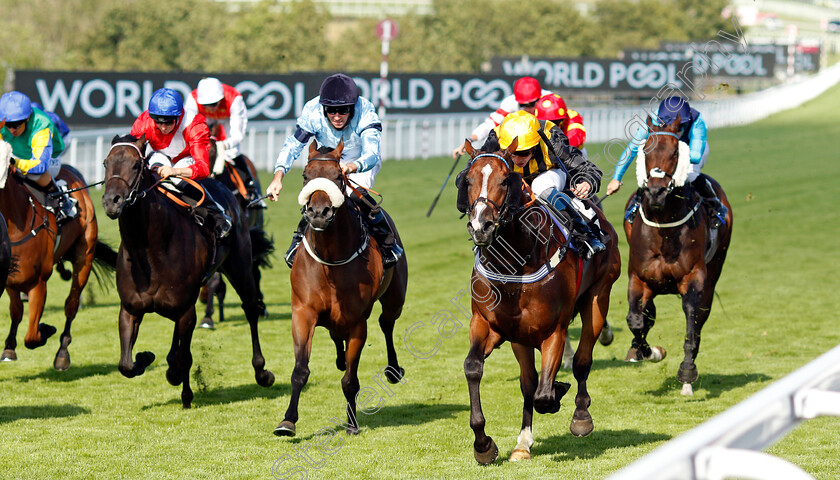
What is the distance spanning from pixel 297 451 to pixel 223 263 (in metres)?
2.50

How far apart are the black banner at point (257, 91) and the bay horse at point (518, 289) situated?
1753 centimetres

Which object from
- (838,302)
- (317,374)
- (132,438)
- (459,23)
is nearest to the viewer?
(132,438)

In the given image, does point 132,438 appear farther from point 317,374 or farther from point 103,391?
point 317,374

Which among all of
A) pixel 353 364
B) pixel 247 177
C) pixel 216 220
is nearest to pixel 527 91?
pixel 216 220

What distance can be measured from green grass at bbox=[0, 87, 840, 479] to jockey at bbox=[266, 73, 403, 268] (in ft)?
3.90

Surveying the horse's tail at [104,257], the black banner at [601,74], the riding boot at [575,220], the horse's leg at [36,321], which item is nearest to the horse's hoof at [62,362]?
the horse's leg at [36,321]

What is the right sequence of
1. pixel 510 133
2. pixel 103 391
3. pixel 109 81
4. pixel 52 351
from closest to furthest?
pixel 510 133
pixel 103 391
pixel 52 351
pixel 109 81

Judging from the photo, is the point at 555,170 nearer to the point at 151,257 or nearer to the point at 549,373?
the point at 549,373

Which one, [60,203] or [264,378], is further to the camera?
[60,203]

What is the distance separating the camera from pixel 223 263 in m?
8.22

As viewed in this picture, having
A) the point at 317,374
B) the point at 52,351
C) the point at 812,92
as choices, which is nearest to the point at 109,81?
the point at 52,351

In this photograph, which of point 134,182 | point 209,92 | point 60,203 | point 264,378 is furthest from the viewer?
point 209,92

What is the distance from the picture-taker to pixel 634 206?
27.1ft

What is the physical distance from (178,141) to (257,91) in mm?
16314
